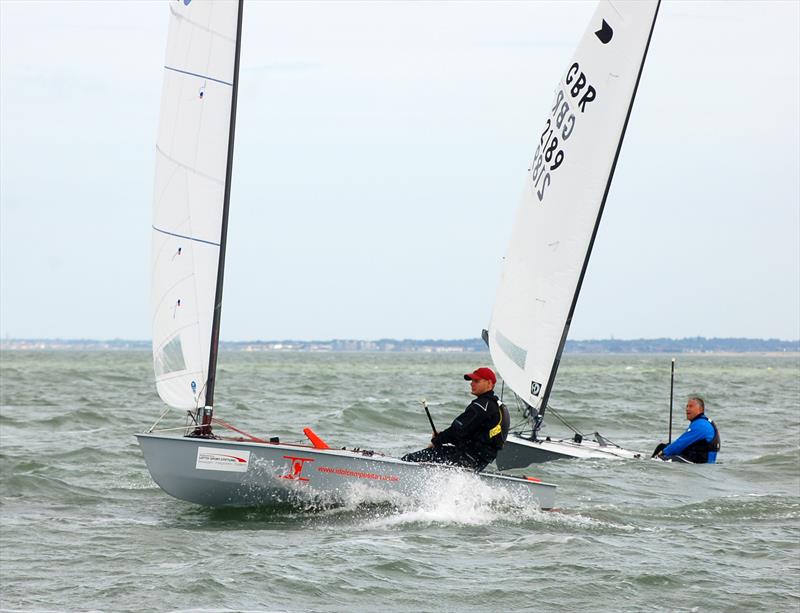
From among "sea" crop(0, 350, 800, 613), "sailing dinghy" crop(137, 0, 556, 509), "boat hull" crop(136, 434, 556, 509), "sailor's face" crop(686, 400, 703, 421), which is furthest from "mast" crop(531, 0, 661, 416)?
"boat hull" crop(136, 434, 556, 509)

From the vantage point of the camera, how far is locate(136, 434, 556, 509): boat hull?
8.86 meters

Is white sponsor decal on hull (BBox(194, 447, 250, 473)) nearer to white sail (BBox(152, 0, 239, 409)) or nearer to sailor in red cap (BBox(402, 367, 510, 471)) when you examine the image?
white sail (BBox(152, 0, 239, 409))

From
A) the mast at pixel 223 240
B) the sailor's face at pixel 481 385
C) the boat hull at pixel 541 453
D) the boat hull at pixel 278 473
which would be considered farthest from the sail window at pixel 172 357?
the boat hull at pixel 541 453

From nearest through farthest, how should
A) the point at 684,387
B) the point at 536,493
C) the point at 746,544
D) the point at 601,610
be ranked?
the point at 601,610 → the point at 746,544 → the point at 536,493 → the point at 684,387

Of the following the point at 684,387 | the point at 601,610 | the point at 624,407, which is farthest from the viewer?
the point at 684,387

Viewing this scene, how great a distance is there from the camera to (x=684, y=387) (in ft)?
130

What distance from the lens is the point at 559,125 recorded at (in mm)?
13055

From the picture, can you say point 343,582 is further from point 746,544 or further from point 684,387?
point 684,387

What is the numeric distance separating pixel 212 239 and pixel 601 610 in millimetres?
4327

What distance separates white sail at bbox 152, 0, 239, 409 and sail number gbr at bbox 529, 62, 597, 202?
4.82 meters

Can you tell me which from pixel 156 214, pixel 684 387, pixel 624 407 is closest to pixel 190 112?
pixel 156 214

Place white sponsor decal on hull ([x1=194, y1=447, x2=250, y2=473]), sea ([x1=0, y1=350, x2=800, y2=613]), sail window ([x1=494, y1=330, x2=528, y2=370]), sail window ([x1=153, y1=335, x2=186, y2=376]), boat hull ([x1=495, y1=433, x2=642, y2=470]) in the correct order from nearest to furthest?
sea ([x1=0, y1=350, x2=800, y2=613]) → white sponsor decal on hull ([x1=194, y1=447, x2=250, y2=473]) → sail window ([x1=153, y1=335, x2=186, y2=376]) → boat hull ([x1=495, y1=433, x2=642, y2=470]) → sail window ([x1=494, y1=330, x2=528, y2=370])

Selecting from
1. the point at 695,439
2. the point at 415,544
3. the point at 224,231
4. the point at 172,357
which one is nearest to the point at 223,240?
the point at 224,231

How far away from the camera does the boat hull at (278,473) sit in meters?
8.86
